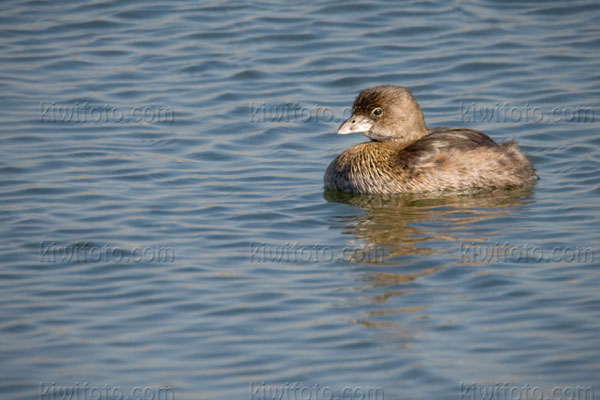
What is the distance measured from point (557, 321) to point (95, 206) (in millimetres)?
5037

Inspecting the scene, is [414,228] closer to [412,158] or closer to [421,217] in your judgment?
[421,217]

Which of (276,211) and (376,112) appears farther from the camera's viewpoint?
(376,112)

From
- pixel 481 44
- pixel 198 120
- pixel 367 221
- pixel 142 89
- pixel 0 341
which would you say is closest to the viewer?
pixel 0 341

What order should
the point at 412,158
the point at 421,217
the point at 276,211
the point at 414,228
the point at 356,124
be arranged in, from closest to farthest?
the point at 414,228 → the point at 421,217 → the point at 276,211 → the point at 412,158 → the point at 356,124

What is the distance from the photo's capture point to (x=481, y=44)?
1527 centimetres

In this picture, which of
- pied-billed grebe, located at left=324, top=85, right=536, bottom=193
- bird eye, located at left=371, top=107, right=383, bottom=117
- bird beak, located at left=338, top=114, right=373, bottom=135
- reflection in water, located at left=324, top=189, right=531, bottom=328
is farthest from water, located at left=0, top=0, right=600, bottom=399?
bird eye, located at left=371, top=107, right=383, bottom=117

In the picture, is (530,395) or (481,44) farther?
(481,44)

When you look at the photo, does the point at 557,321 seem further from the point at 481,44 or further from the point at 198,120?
the point at 481,44

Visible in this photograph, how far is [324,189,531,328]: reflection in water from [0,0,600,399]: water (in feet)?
0.11

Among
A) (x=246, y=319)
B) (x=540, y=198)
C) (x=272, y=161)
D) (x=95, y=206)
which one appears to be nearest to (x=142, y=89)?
(x=272, y=161)

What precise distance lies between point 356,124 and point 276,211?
4.80ft

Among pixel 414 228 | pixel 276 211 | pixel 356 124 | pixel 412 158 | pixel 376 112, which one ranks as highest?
pixel 376 112

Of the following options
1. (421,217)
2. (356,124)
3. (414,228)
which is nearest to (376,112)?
(356,124)

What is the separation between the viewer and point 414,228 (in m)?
9.76
